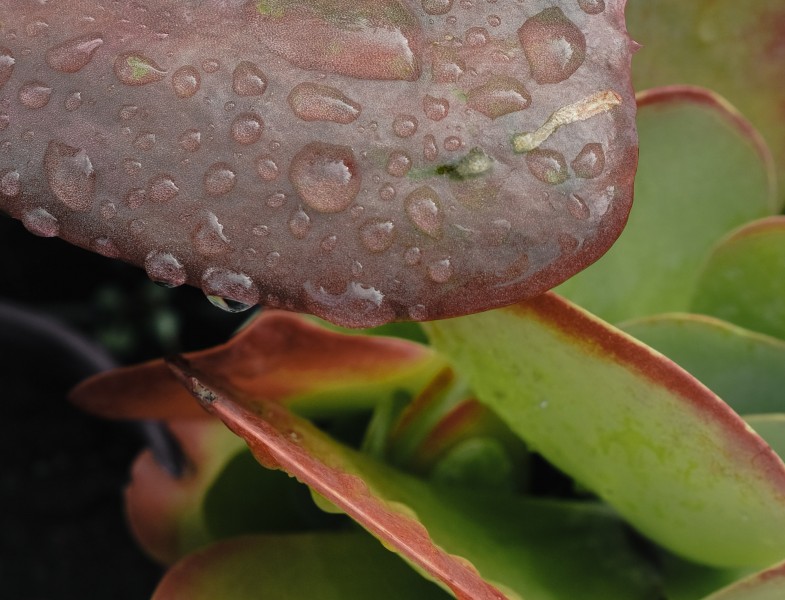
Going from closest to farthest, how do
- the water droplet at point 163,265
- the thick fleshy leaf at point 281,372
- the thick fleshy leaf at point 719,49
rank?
the water droplet at point 163,265, the thick fleshy leaf at point 281,372, the thick fleshy leaf at point 719,49

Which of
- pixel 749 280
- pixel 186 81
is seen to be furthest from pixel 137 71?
pixel 749 280

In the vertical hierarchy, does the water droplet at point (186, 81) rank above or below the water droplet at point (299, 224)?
above

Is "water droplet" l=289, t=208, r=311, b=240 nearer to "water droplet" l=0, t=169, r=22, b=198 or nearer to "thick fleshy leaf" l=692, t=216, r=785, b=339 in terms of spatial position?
"water droplet" l=0, t=169, r=22, b=198

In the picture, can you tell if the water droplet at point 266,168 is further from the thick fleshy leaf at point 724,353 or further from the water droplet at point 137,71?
the thick fleshy leaf at point 724,353

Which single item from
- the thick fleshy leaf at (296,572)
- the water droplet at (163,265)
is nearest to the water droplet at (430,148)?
the water droplet at (163,265)

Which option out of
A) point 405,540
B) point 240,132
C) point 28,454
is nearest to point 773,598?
point 405,540

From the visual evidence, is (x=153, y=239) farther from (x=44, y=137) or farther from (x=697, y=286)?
(x=697, y=286)

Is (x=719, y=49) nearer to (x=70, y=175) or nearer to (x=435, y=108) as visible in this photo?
(x=435, y=108)
